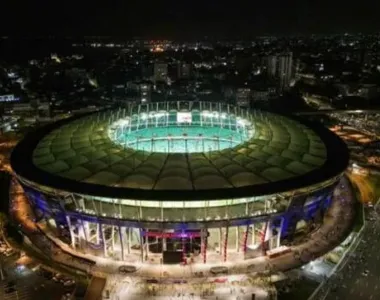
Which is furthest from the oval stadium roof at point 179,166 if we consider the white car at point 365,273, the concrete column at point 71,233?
the white car at point 365,273

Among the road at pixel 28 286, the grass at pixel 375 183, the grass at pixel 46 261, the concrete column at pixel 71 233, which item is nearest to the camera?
the road at pixel 28 286

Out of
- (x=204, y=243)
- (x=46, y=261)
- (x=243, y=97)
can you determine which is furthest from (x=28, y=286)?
(x=243, y=97)

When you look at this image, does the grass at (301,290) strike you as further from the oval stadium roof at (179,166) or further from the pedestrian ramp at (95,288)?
the pedestrian ramp at (95,288)

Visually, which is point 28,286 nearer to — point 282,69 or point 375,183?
point 375,183

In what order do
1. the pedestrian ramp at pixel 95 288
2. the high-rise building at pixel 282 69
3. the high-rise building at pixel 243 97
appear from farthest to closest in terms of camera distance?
the high-rise building at pixel 282 69 < the high-rise building at pixel 243 97 < the pedestrian ramp at pixel 95 288

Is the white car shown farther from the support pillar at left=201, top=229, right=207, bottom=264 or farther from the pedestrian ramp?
the pedestrian ramp

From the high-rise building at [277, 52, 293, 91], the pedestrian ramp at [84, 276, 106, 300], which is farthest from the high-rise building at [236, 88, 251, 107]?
the pedestrian ramp at [84, 276, 106, 300]
